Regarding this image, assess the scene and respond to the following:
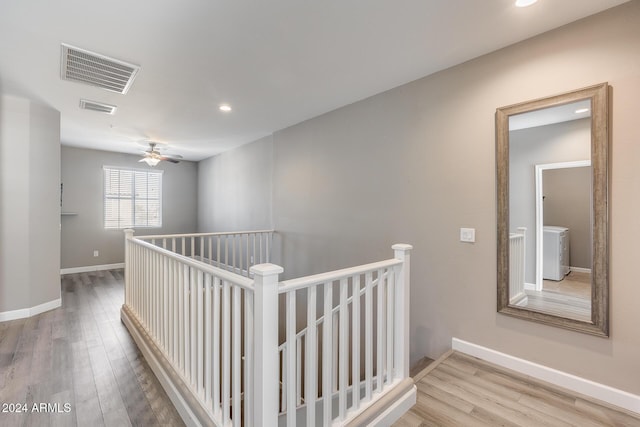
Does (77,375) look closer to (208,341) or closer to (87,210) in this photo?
(208,341)

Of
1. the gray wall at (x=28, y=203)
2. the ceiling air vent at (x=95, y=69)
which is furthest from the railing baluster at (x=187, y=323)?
the gray wall at (x=28, y=203)

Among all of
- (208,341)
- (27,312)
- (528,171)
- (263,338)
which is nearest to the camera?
(263,338)

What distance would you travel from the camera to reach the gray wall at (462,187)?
1.80m

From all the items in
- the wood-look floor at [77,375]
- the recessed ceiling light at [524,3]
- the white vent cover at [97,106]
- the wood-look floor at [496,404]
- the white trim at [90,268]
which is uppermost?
the white vent cover at [97,106]

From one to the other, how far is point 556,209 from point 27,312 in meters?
5.45

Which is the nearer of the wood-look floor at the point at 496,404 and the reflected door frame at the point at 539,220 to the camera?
the wood-look floor at the point at 496,404

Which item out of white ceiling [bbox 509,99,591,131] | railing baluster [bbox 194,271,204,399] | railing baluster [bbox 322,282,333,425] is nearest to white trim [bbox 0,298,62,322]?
railing baluster [bbox 194,271,204,399]

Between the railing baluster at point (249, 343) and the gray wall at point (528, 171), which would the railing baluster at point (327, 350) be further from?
the gray wall at point (528, 171)

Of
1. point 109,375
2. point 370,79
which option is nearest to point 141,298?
point 109,375

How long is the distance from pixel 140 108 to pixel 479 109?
148 inches

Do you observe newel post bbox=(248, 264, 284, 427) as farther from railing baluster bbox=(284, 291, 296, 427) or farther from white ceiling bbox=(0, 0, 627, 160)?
white ceiling bbox=(0, 0, 627, 160)

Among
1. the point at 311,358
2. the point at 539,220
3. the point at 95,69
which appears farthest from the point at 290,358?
the point at 95,69

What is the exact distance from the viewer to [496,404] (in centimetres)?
182

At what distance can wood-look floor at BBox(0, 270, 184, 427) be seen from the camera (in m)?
1.81
